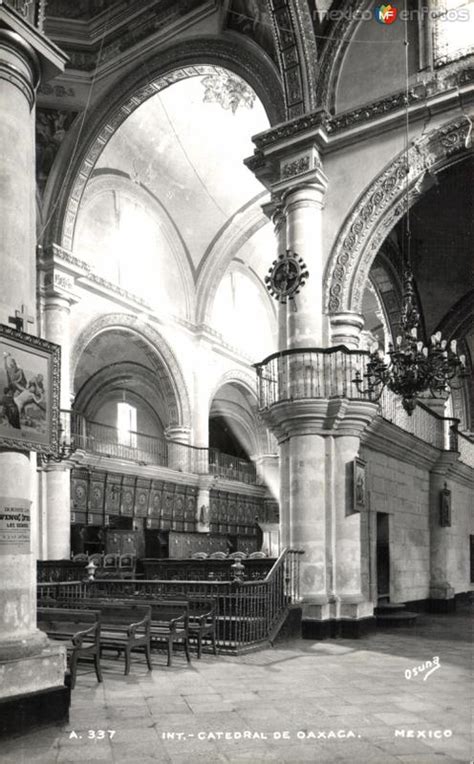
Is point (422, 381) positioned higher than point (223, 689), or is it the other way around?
point (422, 381)

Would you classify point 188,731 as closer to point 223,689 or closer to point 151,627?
point 223,689

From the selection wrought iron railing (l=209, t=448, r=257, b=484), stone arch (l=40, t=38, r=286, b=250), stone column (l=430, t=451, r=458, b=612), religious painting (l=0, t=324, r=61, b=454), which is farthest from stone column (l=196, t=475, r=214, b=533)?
religious painting (l=0, t=324, r=61, b=454)

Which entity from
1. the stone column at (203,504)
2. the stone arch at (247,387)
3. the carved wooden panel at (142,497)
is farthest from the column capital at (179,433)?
the carved wooden panel at (142,497)

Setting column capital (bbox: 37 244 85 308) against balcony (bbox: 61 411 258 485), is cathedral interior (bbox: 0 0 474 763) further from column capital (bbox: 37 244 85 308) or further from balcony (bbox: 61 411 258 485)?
balcony (bbox: 61 411 258 485)

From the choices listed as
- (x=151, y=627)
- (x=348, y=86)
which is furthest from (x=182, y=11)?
(x=151, y=627)

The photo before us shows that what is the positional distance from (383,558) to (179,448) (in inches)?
370

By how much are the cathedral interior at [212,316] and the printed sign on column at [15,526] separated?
2 cm

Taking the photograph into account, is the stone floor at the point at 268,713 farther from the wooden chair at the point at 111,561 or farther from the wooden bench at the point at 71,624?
the wooden chair at the point at 111,561

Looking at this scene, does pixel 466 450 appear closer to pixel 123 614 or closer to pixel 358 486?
pixel 358 486

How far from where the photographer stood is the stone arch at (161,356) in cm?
1985

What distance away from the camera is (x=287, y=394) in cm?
1123

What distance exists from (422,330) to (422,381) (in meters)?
7.04

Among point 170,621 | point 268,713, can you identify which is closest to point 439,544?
point 170,621

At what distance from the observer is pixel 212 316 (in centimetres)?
2427
